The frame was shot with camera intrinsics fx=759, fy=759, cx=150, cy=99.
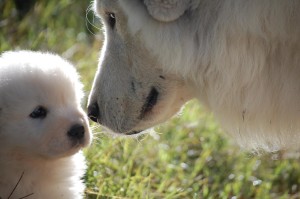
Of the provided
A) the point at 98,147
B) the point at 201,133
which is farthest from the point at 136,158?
the point at 201,133

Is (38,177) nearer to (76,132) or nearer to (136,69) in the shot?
(76,132)

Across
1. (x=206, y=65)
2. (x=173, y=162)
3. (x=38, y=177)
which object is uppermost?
(x=206, y=65)

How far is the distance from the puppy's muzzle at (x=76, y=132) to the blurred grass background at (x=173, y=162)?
548 millimetres

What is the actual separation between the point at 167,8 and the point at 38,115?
2.72ft

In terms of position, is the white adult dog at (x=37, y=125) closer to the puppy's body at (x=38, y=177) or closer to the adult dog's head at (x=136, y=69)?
the puppy's body at (x=38, y=177)

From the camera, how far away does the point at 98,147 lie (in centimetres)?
490

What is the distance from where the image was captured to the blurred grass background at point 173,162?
457cm

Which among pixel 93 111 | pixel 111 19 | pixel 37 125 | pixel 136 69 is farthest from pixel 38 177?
pixel 111 19

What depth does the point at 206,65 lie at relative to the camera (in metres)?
3.65

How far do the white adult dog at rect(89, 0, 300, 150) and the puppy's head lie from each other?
28 centimetres

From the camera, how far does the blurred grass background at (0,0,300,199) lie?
4566mm

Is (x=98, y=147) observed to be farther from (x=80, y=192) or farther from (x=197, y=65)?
(x=197, y=65)

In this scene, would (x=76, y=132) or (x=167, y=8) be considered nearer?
(x=167, y=8)

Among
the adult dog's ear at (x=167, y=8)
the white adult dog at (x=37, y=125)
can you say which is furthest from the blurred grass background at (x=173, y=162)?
the adult dog's ear at (x=167, y=8)
